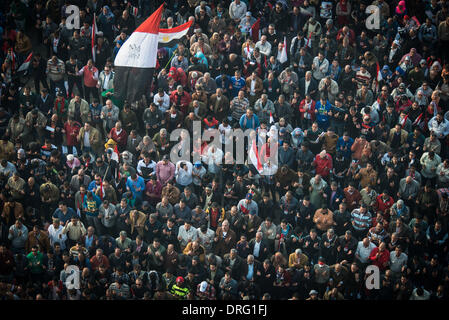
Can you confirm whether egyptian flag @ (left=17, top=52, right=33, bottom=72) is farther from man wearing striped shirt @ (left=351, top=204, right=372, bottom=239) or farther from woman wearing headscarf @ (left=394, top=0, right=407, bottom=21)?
woman wearing headscarf @ (left=394, top=0, right=407, bottom=21)

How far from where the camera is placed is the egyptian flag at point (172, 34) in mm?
22391

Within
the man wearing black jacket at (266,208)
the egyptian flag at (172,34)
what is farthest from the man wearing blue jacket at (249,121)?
the egyptian flag at (172,34)

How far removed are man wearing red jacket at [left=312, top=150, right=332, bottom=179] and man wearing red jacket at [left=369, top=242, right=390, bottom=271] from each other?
2062mm

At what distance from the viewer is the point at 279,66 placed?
22.9 metres

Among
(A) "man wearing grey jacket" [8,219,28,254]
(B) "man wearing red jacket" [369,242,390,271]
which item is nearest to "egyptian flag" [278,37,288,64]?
(B) "man wearing red jacket" [369,242,390,271]

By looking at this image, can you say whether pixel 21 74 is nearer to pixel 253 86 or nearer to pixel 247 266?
pixel 253 86

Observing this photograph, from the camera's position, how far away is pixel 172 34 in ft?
73.9

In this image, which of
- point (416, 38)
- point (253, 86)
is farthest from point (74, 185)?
point (416, 38)

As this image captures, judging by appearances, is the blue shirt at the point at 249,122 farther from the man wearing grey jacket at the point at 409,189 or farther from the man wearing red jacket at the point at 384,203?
the man wearing grey jacket at the point at 409,189

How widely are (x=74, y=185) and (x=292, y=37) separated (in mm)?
6321

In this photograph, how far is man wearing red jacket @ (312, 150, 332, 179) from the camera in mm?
20984

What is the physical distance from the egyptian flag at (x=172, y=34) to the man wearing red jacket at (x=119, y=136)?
2.18 m

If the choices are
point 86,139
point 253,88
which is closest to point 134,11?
point 253,88

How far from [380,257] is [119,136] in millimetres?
5791
